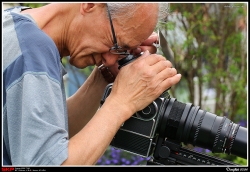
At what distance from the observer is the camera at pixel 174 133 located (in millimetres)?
1799

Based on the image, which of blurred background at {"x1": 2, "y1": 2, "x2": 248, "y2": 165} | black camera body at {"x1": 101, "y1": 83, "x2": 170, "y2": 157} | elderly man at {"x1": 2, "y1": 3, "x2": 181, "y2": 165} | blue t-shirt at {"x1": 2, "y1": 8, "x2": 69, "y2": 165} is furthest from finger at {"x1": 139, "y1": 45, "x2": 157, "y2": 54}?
blurred background at {"x1": 2, "y1": 2, "x2": 248, "y2": 165}

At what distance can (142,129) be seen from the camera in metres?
1.80

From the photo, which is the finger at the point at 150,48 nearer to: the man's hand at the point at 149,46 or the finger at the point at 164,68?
the man's hand at the point at 149,46

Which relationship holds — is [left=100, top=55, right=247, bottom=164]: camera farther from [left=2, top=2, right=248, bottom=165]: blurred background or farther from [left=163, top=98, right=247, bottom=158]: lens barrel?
[left=2, top=2, right=248, bottom=165]: blurred background

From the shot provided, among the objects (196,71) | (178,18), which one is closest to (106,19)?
(178,18)

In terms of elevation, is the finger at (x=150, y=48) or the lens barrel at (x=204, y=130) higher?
the finger at (x=150, y=48)

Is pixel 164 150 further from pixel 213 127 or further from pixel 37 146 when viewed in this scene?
pixel 37 146

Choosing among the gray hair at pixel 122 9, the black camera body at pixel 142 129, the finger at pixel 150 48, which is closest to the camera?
the gray hair at pixel 122 9

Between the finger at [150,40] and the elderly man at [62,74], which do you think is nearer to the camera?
the elderly man at [62,74]

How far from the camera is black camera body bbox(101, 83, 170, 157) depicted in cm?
179

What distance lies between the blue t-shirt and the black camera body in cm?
38

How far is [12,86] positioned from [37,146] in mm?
220

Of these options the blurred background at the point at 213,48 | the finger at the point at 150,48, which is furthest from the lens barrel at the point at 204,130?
the blurred background at the point at 213,48

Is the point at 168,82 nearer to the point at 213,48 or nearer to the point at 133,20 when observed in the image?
the point at 133,20
